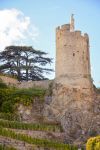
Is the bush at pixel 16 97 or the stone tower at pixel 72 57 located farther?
the stone tower at pixel 72 57

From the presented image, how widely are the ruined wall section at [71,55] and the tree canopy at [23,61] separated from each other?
6.51m

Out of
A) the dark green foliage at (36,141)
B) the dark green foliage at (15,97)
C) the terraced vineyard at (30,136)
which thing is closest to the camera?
the terraced vineyard at (30,136)

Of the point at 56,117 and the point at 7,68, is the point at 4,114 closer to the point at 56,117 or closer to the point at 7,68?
the point at 56,117

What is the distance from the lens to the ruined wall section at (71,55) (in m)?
43.7

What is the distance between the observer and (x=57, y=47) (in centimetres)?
4453

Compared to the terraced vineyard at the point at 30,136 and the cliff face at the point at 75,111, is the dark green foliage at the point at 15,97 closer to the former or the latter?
the cliff face at the point at 75,111

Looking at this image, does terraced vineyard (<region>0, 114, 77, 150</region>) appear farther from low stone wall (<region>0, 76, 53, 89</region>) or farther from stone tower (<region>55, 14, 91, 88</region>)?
low stone wall (<region>0, 76, 53, 89</region>)

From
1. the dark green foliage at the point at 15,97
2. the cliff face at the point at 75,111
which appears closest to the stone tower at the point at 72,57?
the cliff face at the point at 75,111

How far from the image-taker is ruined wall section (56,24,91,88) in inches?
1720

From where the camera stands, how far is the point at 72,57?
43875 mm

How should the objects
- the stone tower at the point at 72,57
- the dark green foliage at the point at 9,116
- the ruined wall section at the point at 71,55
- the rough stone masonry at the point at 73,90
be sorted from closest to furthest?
the dark green foliage at the point at 9,116 → the rough stone masonry at the point at 73,90 → the stone tower at the point at 72,57 → the ruined wall section at the point at 71,55

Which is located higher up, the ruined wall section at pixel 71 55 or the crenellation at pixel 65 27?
the crenellation at pixel 65 27

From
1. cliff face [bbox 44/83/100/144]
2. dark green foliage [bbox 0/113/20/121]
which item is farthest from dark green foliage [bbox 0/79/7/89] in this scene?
cliff face [bbox 44/83/100/144]

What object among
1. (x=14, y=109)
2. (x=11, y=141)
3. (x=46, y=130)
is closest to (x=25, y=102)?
(x=14, y=109)
